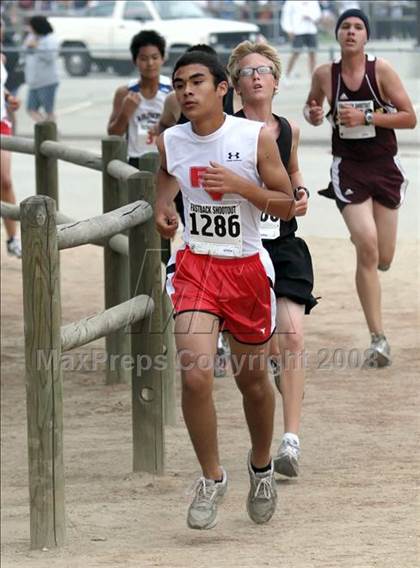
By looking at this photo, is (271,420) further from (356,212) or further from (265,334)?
(356,212)

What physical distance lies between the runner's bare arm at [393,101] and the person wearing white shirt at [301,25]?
1082cm

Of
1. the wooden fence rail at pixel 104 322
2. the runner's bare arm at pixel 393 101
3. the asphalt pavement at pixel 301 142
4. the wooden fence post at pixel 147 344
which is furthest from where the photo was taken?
the asphalt pavement at pixel 301 142

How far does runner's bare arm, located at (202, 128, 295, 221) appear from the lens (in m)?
5.14

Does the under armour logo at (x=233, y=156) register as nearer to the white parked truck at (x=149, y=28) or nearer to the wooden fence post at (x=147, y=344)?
the wooden fence post at (x=147, y=344)

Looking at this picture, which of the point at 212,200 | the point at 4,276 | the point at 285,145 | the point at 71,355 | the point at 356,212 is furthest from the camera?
the point at 4,276

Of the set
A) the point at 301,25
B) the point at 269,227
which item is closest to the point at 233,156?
the point at 269,227

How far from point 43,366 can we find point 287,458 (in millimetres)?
1193

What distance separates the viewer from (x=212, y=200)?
529cm

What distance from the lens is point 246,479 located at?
649cm

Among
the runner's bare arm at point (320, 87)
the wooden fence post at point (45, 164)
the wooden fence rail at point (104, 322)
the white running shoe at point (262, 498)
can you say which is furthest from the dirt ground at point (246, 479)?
the runner's bare arm at point (320, 87)

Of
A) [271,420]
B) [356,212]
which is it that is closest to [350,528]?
[271,420]

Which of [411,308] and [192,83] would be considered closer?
[192,83]

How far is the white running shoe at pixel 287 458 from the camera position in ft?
20.1

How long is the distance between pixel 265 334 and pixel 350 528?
0.82 m
